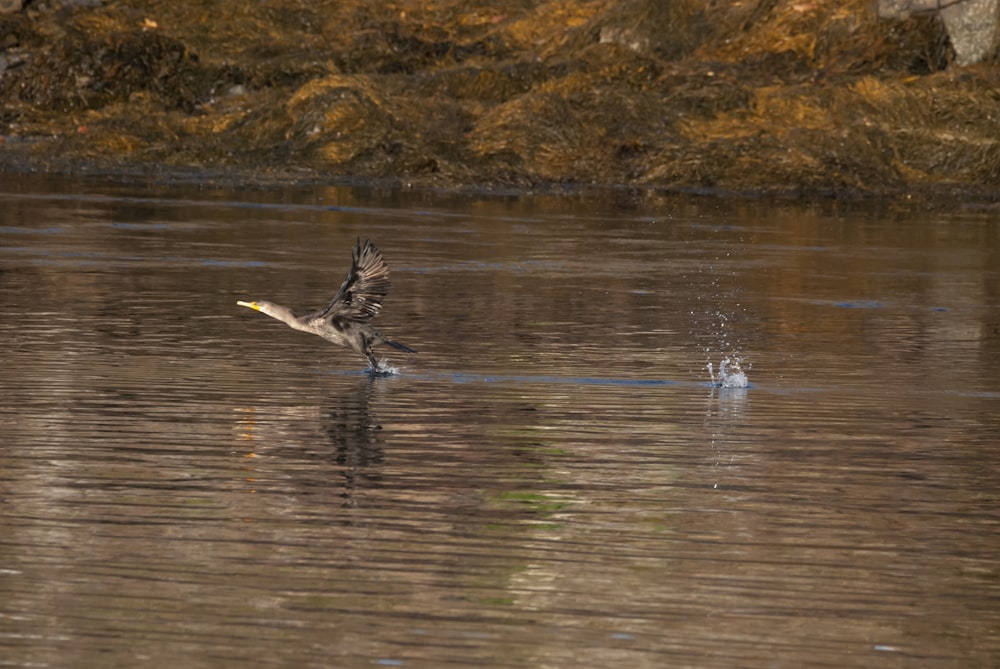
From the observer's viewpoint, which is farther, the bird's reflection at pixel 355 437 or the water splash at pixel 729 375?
the water splash at pixel 729 375

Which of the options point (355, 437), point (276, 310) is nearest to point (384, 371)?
point (276, 310)

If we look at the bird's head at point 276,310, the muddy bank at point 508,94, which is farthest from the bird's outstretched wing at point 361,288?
the muddy bank at point 508,94

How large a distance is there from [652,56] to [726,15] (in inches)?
81.4

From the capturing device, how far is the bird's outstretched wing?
44.4 feet

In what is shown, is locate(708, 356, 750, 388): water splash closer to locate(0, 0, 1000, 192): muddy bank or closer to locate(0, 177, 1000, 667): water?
locate(0, 177, 1000, 667): water

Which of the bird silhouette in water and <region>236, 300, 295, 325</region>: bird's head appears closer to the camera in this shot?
<region>236, 300, 295, 325</region>: bird's head

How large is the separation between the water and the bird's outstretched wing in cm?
49

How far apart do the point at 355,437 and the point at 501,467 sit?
1.18 meters

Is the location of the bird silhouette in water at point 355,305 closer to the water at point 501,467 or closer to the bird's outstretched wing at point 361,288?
the bird's outstretched wing at point 361,288

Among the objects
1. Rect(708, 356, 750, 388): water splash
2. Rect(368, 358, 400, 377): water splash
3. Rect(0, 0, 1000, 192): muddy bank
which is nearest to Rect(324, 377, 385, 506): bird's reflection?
Rect(368, 358, 400, 377): water splash

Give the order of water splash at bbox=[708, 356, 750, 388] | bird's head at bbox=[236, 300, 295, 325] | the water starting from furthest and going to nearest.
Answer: water splash at bbox=[708, 356, 750, 388], bird's head at bbox=[236, 300, 295, 325], the water

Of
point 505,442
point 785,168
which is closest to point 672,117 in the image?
point 785,168

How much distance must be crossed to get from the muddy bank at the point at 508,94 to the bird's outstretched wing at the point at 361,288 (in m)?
18.6

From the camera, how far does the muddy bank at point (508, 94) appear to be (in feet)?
108
